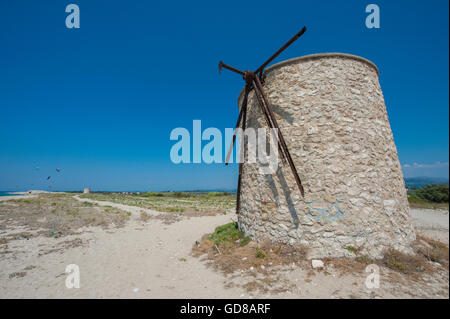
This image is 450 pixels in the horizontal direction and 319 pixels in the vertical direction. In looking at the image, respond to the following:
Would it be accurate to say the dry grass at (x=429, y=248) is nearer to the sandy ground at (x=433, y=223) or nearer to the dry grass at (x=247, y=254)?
the sandy ground at (x=433, y=223)

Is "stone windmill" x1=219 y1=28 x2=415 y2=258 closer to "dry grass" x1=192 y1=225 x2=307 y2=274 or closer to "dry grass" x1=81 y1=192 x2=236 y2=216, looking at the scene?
"dry grass" x1=192 y1=225 x2=307 y2=274

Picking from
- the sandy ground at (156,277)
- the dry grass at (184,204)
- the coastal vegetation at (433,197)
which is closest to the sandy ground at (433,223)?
the sandy ground at (156,277)

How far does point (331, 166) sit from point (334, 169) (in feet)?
0.46

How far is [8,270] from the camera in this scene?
670cm

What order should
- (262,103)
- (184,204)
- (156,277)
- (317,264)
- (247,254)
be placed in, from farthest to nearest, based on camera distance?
(184,204) < (262,103) < (247,254) < (156,277) < (317,264)

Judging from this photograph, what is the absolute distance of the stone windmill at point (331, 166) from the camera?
610 cm

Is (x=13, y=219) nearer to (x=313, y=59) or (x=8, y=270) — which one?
(x=8, y=270)

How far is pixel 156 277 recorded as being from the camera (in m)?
6.06

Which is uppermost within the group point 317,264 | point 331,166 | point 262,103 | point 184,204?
point 262,103

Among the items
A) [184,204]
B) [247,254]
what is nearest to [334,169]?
[247,254]

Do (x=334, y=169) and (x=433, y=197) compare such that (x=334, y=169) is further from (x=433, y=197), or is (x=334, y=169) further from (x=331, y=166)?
(x=433, y=197)

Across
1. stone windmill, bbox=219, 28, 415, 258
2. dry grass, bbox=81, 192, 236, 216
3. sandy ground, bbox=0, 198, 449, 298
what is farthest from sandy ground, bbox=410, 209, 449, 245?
dry grass, bbox=81, 192, 236, 216
